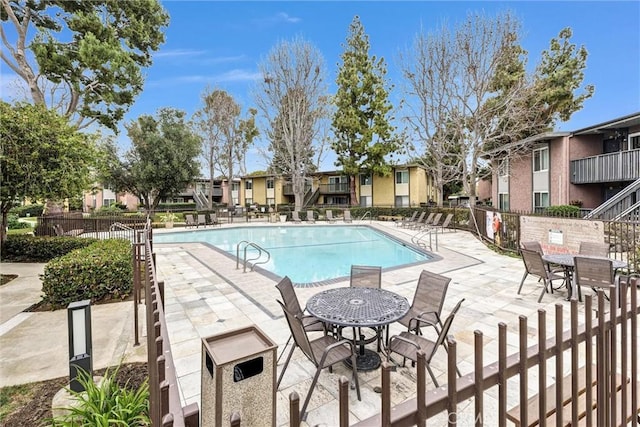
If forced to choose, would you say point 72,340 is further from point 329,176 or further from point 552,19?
point 329,176

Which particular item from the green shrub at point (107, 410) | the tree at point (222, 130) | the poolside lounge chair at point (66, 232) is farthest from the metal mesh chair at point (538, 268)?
the tree at point (222, 130)

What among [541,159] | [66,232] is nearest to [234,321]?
[66,232]

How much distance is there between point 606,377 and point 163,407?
2316 mm

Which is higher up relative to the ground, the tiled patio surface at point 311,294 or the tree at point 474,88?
the tree at point 474,88

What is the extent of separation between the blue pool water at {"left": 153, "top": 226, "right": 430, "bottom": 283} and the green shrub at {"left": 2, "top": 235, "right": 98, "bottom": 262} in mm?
5037

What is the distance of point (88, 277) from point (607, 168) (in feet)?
66.4

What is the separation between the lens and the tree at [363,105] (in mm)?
26250

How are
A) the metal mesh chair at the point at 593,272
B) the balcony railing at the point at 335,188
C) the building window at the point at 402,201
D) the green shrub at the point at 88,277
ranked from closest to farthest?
the metal mesh chair at the point at 593,272
the green shrub at the point at 88,277
the building window at the point at 402,201
the balcony railing at the point at 335,188

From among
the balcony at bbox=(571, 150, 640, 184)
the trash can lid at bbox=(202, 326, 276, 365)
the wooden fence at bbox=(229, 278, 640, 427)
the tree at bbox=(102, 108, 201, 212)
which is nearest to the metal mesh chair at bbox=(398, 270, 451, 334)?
the wooden fence at bbox=(229, 278, 640, 427)

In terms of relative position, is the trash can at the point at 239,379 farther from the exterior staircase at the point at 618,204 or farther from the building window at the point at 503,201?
the building window at the point at 503,201

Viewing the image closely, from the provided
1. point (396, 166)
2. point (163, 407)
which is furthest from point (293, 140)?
point (163, 407)

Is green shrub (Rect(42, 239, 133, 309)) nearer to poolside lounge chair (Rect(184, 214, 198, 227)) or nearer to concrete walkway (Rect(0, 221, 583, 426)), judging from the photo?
concrete walkway (Rect(0, 221, 583, 426))

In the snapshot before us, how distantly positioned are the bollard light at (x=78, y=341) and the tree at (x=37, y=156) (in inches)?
258

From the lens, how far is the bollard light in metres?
2.91
